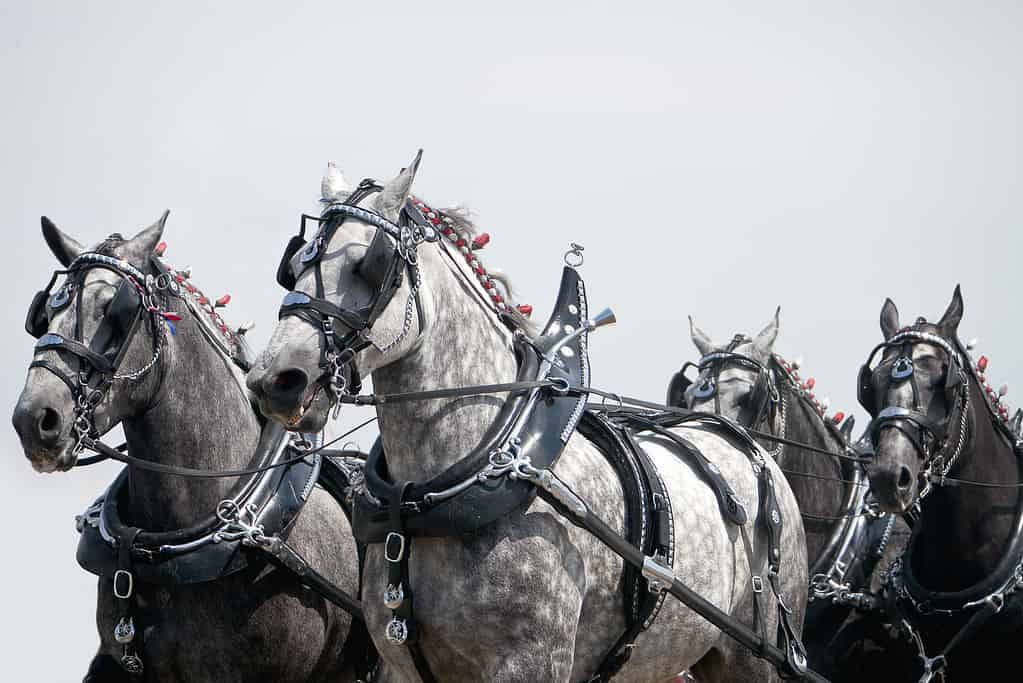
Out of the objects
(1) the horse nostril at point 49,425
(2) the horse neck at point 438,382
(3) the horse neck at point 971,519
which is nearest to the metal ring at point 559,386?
(2) the horse neck at point 438,382

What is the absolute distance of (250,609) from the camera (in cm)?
589

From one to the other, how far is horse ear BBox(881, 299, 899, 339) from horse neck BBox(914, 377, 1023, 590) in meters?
0.50

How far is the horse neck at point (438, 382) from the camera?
4973 mm

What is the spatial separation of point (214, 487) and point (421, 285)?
165 cm

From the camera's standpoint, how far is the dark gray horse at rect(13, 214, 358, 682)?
5723 mm

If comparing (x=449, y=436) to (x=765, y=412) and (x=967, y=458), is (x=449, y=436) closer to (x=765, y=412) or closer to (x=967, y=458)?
(x=967, y=458)

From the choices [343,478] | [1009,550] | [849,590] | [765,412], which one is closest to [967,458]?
[1009,550]

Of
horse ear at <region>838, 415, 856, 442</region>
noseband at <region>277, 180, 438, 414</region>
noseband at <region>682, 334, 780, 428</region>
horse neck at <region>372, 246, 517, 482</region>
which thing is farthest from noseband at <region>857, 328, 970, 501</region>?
noseband at <region>277, 180, 438, 414</region>

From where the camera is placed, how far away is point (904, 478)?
6.76 meters

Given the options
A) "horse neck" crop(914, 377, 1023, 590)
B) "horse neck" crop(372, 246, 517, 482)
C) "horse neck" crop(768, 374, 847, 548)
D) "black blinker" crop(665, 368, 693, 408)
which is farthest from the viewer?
"black blinker" crop(665, 368, 693, 408)

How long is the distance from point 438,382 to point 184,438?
1.52 metres

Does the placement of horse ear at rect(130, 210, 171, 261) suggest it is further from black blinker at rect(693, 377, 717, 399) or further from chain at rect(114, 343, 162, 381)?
black blinker at rect(693, 377, 717, 399)

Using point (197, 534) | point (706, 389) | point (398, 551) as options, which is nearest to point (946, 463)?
point (706, 389)

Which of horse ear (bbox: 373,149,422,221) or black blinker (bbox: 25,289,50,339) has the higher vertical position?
horse ear (bbox: 373,149,422,221)
